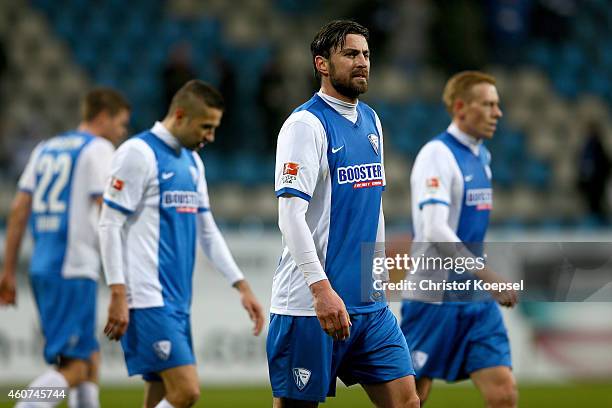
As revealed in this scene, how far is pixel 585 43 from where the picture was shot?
1809cm

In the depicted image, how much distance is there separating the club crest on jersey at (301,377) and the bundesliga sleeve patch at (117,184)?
192 centimetres

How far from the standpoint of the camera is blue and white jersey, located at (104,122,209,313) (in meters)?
6.45

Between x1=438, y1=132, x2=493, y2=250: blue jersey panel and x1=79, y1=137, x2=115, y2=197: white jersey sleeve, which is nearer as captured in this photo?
x1=438, y1=132, x2=493, y2=250: blue jersey panel

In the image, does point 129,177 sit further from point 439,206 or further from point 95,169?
point 439,206

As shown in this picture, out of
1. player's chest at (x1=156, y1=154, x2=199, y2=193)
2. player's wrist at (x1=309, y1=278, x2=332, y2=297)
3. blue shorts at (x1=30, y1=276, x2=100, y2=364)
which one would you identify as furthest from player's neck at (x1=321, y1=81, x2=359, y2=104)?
blue shorts at (x1=30, y1=276, x2=100, y2=364)

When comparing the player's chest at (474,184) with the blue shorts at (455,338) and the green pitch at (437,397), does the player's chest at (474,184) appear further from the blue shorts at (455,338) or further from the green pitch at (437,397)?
the green pitch at (437,397)

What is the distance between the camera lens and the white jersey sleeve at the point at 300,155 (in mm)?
4999

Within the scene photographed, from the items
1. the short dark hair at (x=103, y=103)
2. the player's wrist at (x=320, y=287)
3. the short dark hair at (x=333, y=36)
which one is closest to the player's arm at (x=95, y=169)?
the short dark hair at (x=103, y=103)

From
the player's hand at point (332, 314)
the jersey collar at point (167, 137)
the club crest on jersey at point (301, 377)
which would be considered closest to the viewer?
the player's hand at point (332, 314)

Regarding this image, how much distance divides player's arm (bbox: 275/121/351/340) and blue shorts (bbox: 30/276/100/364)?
3257mm

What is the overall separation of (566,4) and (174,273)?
42.8ft

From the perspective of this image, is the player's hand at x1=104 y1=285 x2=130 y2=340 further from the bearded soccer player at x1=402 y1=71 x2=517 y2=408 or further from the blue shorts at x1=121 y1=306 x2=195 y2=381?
the bearded soccer player at x1=402 y1=71 x2=517 y2=408

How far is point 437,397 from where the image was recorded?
1097 cm

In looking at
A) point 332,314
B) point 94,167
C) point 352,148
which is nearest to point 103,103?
point 94,167
